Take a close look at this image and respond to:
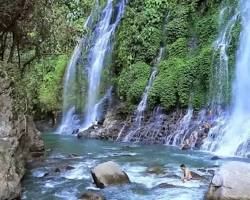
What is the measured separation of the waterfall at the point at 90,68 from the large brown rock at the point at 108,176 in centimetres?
1312

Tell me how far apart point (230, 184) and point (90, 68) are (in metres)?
18.2

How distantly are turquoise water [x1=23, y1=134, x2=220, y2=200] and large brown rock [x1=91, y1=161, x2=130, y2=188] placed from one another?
8.8 inches

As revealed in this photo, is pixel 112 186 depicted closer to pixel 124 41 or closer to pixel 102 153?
pixel 102 153

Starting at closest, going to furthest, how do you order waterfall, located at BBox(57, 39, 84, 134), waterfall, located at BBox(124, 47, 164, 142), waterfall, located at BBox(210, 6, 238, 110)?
waterfall, located at BBox(210, 6, 238, 110) < waterfall, located at BBox(124, 47, 164, 142) < waterfall, located at BBox(57, 39, 84, 134)

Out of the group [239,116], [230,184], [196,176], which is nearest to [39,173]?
[196,176]

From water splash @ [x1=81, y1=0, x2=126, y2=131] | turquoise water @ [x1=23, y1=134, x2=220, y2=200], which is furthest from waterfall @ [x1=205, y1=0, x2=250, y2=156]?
water splash @ [x1=81, y1=0, x2=126, y2=131]

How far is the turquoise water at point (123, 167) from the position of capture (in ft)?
37.2

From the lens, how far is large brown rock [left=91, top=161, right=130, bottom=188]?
12.0 m

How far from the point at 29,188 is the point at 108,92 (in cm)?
1421

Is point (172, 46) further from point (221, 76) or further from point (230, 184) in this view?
point (230, 184)

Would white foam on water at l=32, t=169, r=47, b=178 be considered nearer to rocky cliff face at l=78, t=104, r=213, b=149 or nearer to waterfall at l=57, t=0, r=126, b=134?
rocky cliff face at l=78, t=104, r=213, b=149

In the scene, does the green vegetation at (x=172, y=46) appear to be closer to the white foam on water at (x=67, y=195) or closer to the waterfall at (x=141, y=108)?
the waterfall at (x=141, y=108)

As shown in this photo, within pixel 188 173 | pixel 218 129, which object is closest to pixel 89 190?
pixel 188 173

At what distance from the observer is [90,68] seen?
27.5 meters
